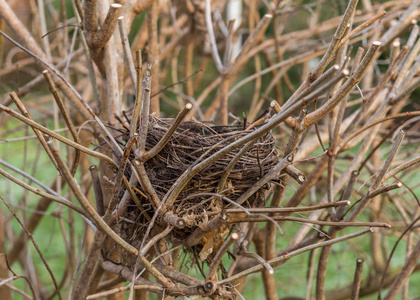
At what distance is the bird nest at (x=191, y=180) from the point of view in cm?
121

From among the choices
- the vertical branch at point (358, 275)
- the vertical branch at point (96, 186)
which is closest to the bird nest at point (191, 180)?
the vertical branch at point (96, 186)

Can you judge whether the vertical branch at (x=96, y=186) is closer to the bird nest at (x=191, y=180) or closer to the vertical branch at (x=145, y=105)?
the bird nest at (x=191, y=180)

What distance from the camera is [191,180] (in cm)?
126

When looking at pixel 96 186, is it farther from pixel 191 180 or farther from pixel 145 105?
pixel 145 105

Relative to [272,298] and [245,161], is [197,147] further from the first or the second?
[272,298]

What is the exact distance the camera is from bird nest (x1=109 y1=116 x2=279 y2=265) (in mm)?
1215

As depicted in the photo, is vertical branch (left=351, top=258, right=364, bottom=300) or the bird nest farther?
vertical branch (left=351, top=258, right=364, bottom=300)

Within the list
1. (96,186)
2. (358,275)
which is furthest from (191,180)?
(358,275)

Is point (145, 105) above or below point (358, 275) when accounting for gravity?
above

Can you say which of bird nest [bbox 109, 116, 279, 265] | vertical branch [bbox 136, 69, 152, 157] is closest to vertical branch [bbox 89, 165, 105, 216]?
bird nest [bbox 109, 116, 279, 265]

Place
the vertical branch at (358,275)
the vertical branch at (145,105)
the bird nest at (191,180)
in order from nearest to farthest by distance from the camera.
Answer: the vertical branch at (145,105) < the bird nest at (191,180) < the vertical branch at (358,275)

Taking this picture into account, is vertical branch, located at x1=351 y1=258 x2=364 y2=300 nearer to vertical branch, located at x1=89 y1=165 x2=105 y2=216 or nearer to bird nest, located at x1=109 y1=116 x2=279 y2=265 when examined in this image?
bird nest, located at x1=109 y1=116 x2=279 y2=265

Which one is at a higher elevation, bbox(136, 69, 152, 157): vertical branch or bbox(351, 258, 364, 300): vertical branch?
bbox(136, 69, 152, 157): vertical branch

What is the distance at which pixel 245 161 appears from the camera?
4.24 ft
